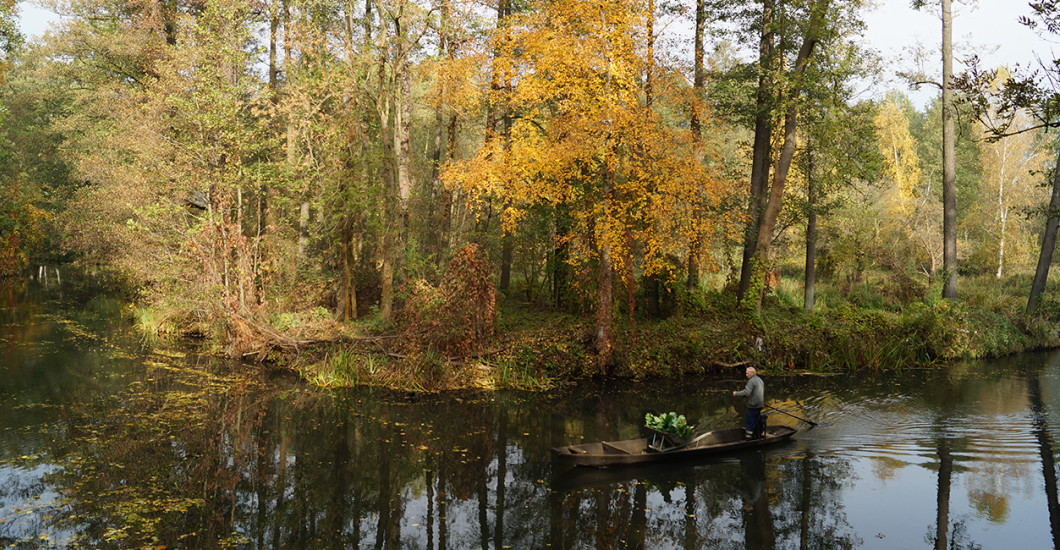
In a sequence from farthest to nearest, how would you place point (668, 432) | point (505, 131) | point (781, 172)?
point (505, 131), point (781, 172), point (668, 432)

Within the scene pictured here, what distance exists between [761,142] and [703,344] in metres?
6.88

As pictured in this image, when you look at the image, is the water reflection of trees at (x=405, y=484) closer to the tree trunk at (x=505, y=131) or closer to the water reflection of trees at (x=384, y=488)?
the water reflection of trees at (x=384, y=488)

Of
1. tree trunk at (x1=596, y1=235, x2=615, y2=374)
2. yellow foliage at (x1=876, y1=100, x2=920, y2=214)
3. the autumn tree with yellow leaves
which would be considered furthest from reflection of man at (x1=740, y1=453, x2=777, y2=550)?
yellow foliage at (x1=876, y1=100, x2=920, y2=214)

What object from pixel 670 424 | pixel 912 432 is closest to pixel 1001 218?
pixel 912 432

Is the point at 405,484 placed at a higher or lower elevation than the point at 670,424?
lower

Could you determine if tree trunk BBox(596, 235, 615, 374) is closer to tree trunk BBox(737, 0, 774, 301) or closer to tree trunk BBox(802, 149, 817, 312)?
tree trunk BBox(737, 0, 774, 301)

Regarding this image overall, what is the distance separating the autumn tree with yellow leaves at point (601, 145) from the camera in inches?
634

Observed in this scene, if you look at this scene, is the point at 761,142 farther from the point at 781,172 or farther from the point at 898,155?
the point at 898,155

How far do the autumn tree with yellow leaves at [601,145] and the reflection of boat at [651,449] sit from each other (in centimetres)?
535

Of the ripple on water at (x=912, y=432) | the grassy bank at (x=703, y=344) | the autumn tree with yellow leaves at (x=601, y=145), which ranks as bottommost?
the ripple on water at (x=912, y=432)

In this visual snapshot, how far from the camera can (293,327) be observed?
19.3 m

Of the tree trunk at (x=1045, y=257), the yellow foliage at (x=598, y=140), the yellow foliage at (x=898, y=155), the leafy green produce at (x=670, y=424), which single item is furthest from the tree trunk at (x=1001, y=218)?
the leafy green produce at (x=670, y=424)

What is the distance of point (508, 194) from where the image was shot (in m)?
16.9

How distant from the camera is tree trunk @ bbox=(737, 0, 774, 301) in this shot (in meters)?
19.2
